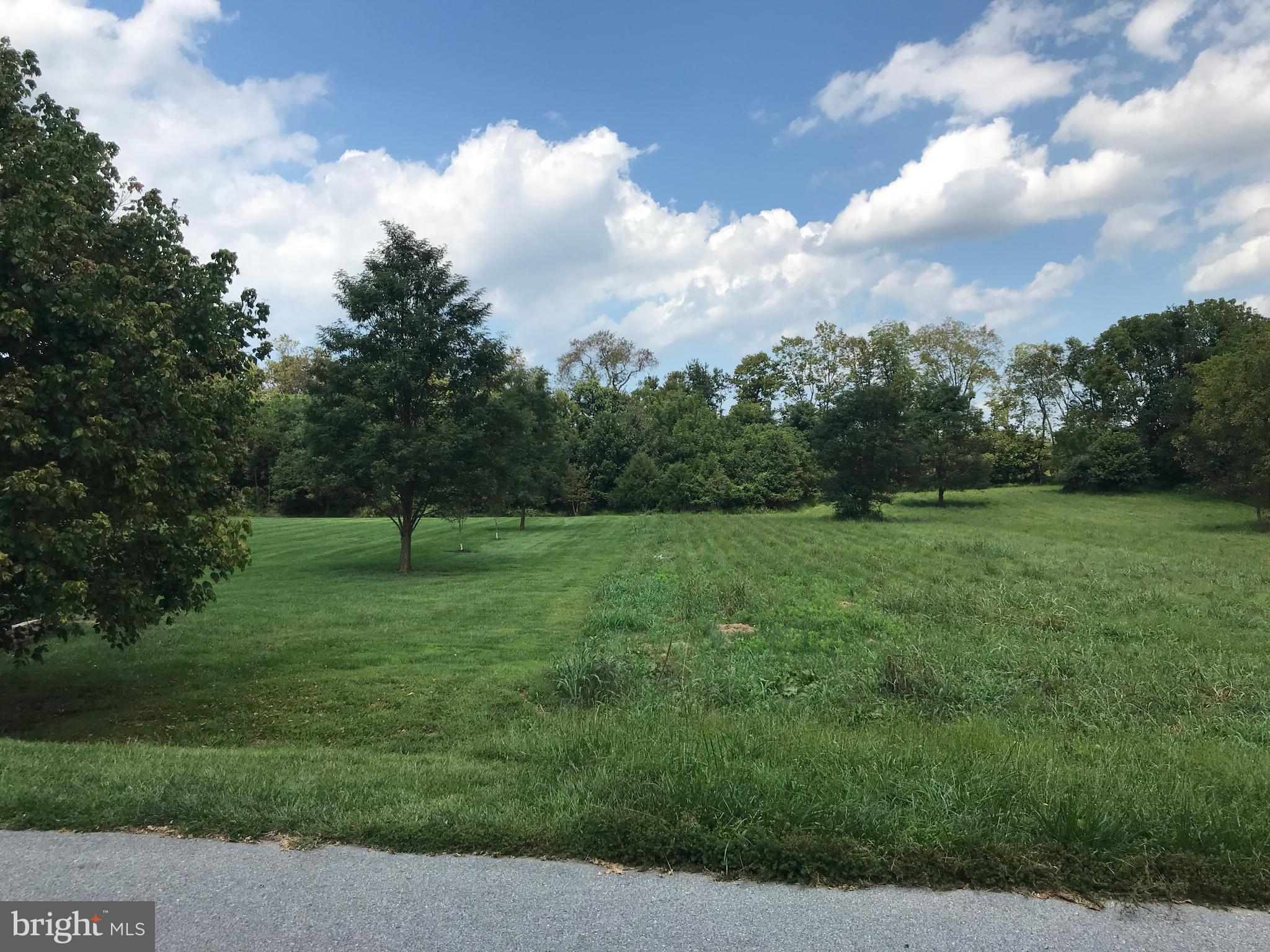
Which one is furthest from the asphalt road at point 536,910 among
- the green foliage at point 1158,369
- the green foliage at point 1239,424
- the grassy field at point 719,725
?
the green foliage at point 1158,369

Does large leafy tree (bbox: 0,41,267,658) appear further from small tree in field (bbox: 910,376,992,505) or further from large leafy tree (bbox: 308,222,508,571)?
small tree in field (bbox: 910,376,992,505)

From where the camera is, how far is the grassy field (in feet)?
12.8

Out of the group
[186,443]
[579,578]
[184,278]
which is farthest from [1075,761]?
[579,578]

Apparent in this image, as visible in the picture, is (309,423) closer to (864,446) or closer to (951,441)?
(864,446)

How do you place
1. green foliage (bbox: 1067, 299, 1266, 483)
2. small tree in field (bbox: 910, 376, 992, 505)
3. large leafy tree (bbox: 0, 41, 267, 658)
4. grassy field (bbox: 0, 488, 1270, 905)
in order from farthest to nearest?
green foliage (bbox: 1067, 299, 1266, 483) < small tree in field (bbox: 910, 376, 992, 505) < large leafy tree (bbox: 0, 41, 267, 658) < grassy field (bbox: 0, 488, 1270, 905)

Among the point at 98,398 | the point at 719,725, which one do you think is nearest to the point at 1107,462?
the point at 719,725

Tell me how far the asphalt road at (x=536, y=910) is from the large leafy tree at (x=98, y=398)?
154 inches

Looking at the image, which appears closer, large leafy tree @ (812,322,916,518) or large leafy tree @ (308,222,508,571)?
large leafy tree @ (308,222,508,571)

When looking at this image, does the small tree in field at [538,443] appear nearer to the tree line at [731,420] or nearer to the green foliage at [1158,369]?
the tree line at [731,420]

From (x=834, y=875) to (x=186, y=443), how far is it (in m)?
8.03

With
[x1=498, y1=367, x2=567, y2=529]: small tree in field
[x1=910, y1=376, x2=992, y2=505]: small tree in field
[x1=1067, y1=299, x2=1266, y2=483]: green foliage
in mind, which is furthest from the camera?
[x1=1067, y1=299, x2=1266, y2=483]: green foliage

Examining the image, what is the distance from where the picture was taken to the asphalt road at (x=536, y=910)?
3105 millimetres

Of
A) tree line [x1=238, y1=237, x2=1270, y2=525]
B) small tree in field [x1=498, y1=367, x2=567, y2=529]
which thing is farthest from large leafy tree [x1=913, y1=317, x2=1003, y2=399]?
small tree in field [x1=498, y1=367, x2=567, y2=529]

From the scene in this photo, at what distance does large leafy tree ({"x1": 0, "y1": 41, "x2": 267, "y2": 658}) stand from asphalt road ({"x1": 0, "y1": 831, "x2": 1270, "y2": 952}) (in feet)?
12.8
